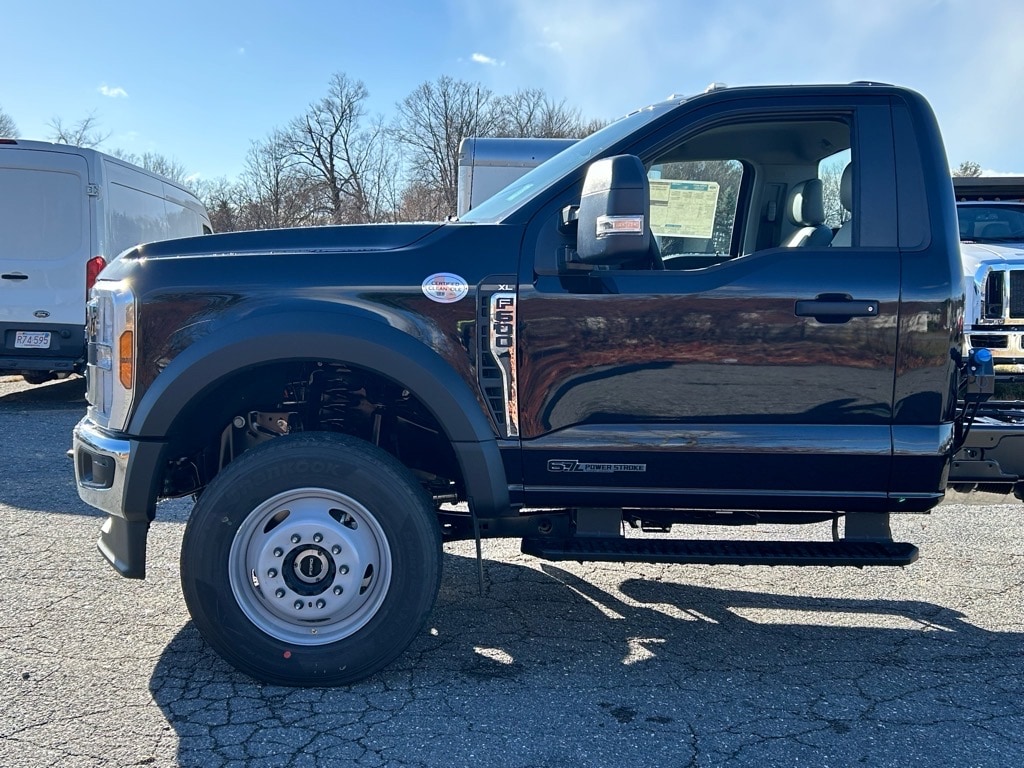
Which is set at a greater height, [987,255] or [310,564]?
[987,255]

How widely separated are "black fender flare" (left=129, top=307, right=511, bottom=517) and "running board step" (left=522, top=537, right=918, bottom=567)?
59 centimetres

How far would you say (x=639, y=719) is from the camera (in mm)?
2920

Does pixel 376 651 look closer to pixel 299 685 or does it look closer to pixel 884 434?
pixel 299 685

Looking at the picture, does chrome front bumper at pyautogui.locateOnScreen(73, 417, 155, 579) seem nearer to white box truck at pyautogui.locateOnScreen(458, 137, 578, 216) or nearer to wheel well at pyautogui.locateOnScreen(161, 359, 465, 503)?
wheel well at pyautogui.locateOnScreen(161, 359, 465, 503)

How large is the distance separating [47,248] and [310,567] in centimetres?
734

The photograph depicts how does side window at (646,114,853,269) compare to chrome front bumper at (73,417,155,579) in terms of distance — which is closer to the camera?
chrome front bumper at (73,417,155,579)

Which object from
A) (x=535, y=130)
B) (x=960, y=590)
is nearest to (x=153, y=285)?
(x=960, y=590)

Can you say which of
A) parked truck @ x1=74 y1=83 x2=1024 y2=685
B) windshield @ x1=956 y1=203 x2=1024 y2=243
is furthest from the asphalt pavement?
windshield @ x1=956 y1=203 x2=1024 y2=243

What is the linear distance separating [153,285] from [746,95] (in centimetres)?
232

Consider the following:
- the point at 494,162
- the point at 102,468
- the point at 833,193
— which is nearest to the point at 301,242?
the point at 102,468

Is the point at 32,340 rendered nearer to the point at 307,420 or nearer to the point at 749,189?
the point at 307,420

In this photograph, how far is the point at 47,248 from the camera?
29.2ft

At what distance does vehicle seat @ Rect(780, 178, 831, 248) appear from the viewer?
3.61m

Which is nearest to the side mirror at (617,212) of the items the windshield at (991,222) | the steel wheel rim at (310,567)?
the steel wheel rim at (310,567)
